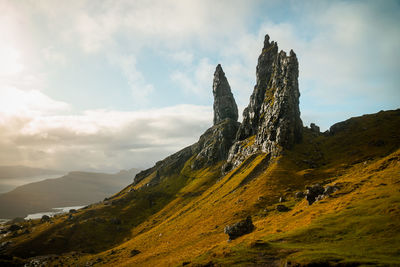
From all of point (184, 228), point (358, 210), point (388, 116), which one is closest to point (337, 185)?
point (358, 210)

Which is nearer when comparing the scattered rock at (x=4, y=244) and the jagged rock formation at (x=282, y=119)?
the scattered rock at (x=4, y=244)

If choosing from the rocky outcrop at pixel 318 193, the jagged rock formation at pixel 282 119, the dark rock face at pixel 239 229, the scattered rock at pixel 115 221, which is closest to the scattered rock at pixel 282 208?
the rocky outcrop at pixel 318 193

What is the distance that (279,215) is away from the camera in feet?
234

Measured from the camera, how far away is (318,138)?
6742 inches

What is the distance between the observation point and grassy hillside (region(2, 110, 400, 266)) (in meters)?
37.6

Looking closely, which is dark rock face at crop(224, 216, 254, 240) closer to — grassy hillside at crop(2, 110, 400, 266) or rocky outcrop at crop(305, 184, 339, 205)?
grassy hillside at crop(2, 110, 400, 266)

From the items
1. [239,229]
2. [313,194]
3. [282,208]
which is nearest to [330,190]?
[313,194]

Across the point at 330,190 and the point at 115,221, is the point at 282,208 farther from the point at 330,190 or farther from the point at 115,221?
the point at 115,221

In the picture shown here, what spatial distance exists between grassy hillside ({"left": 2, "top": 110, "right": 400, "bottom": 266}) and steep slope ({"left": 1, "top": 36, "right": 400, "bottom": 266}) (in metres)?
0.33

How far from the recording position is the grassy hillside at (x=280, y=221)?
37.6m

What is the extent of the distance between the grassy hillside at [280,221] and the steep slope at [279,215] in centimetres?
33

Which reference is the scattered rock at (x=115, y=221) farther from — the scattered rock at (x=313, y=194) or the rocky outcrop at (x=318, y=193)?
the rocky outcrop at (x=318, y=193)

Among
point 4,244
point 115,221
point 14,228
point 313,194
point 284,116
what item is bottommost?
point 115,221

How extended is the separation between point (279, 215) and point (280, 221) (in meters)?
9.95
